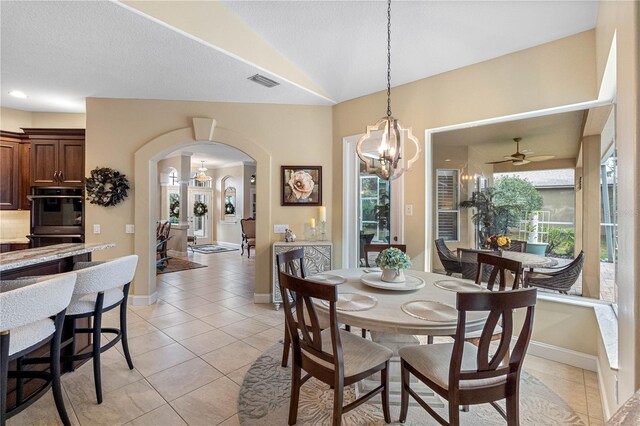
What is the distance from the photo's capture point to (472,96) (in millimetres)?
3168

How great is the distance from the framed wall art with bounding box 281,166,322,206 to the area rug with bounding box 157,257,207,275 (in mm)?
3574

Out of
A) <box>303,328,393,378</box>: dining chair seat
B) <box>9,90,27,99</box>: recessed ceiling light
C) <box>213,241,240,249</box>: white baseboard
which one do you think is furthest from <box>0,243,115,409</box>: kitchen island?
<box>213,241,240,249</box>: white baseboard

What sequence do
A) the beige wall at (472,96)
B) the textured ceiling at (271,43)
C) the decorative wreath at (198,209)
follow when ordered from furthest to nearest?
the decorative wreath at (198,209), the beige wall at (472,96), the textured ceiling at (271,43)

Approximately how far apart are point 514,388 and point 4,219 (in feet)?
22.3

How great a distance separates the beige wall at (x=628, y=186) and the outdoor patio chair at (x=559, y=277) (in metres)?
1.28

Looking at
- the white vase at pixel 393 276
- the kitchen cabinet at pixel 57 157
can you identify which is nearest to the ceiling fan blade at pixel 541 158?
the white vase at pixel 393 276

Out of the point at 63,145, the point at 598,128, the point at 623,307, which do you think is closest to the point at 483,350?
the point at 623,307

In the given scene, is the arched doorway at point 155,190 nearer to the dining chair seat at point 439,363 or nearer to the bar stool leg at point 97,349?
the bar stool leg at point 97,349

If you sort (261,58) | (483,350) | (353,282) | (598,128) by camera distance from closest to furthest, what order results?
1. (483,350)
2. (353,282)
3. (598,128)
4. (261,58)

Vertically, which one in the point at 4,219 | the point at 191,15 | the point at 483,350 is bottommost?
the point at 483,350

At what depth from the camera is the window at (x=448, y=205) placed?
3484 mm

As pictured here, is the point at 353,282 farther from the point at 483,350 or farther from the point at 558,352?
the point at 558,352

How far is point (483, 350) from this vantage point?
146 centimetres

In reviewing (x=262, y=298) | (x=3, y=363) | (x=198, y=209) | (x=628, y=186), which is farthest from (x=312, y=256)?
(x=198, y=209)
